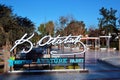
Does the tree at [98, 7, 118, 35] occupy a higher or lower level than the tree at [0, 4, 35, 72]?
higher

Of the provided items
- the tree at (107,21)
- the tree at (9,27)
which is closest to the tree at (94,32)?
the tree at (107,21)

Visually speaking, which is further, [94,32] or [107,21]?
[94,32]

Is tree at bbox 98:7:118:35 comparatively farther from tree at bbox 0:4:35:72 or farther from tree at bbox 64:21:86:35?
tree at bbox 0:4:35:72

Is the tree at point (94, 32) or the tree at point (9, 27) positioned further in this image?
the tree at point (94, 32)

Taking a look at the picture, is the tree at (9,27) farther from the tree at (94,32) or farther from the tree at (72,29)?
the tree at (94,32)

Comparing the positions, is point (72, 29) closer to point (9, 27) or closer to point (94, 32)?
point (94, 32)

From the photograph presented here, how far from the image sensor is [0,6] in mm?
22922

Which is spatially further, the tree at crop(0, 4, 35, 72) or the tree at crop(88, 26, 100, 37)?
the tree at crop(88, 26, 100, 37)

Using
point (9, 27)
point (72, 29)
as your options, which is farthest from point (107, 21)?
point (9, 27)

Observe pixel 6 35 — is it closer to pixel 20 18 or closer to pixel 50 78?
pixel 20 18

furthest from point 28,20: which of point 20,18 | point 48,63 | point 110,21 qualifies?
point 110,21

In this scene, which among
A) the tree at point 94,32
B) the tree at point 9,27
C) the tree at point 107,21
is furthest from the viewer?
the tree at point 94,32

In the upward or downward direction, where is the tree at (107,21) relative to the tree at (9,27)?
upward

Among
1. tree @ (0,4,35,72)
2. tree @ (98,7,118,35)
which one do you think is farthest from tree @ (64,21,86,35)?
tree @ (0,4,35,72)
